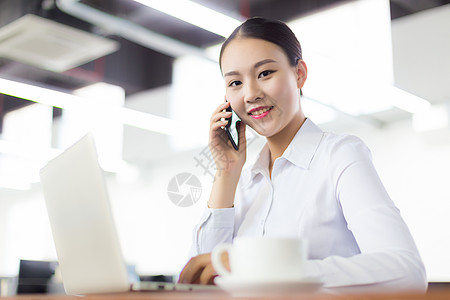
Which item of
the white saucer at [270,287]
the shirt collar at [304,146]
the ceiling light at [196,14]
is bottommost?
the white saucer at [270,287]

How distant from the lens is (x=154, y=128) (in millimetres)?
5043

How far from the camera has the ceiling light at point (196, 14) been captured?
2678 millimetres

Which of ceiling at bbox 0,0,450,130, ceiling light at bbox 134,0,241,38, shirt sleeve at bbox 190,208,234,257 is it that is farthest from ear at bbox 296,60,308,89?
ceiling at bbox 0,0,450,130

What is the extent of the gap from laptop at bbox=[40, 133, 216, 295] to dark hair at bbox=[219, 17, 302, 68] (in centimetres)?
72

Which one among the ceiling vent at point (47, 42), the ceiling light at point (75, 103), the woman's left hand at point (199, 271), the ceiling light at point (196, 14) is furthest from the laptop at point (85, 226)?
the ceiling vent at point (47, 42)

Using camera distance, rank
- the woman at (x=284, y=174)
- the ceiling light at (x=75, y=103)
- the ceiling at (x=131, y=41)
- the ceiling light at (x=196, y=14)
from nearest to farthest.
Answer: the woman at (x=284, y=174)
the ceiling light at (x=196, y=14)
the ceiling light at (x=75, y=103)
the ceiling at (x=131, y=41)

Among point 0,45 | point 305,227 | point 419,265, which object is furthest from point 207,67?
point 419,265

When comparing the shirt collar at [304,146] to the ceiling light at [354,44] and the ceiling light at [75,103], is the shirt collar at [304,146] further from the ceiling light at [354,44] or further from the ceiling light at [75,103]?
the ceiling light at [354,44]

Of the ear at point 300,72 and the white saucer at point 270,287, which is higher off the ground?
the ear at point 300,72

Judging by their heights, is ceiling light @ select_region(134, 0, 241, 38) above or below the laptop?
above

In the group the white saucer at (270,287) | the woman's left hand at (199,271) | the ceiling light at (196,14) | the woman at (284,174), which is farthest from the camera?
the ceiling light at (196,14)

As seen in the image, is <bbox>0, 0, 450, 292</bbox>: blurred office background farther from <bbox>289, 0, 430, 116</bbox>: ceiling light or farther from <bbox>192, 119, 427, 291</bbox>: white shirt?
<bbox>192, 119, 427, 291</bbox>: white shirt

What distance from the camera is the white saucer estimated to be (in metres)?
0.65

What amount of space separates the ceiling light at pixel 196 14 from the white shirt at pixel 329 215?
127cm
